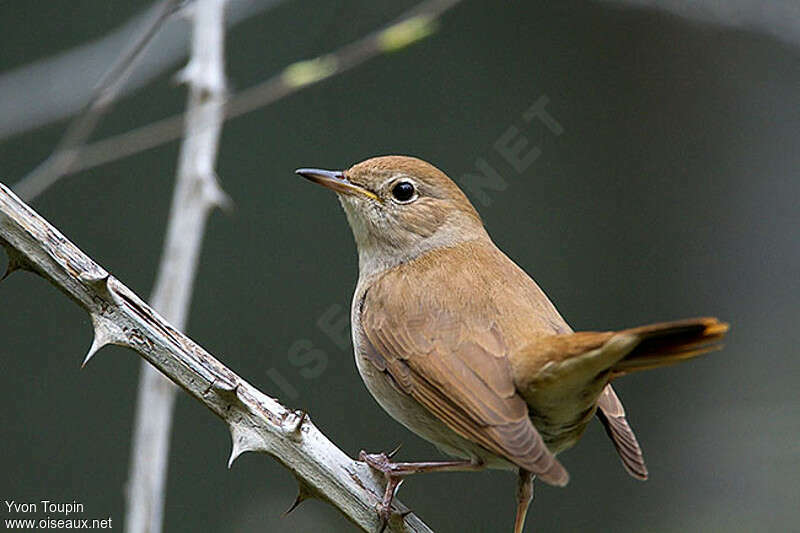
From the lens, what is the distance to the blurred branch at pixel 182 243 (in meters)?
3.27

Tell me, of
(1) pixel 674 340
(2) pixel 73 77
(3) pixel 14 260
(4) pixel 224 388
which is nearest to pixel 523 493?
(1) pixel 674 340

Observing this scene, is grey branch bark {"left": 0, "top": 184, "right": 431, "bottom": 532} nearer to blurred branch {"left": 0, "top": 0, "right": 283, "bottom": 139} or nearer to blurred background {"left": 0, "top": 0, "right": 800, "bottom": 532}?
blurred branch {"left": 0, "top": 0, "right": 283, "bottom": 139}

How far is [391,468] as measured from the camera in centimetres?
322

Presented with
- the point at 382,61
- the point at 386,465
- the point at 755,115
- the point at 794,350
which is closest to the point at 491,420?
the point at 386,465

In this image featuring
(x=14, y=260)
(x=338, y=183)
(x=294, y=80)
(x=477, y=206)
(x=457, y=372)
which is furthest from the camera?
(x=477, y=206)

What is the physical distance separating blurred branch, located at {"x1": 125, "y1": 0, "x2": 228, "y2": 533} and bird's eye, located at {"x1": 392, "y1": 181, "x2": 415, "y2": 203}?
2.79ft

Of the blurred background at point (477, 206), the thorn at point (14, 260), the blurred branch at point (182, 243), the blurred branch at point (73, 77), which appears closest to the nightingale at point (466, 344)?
the blurred branch at point (182, 243)

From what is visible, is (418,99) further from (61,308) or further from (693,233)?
(61,308)

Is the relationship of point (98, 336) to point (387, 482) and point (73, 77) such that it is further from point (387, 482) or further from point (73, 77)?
point (73, 77)

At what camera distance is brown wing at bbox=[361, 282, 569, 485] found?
2988mm

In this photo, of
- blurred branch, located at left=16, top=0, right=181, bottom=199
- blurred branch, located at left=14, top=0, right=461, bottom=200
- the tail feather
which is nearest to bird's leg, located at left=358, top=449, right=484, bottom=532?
the tail feather

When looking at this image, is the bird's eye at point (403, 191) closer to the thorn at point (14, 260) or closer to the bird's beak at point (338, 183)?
the bird's beak at point (338, 183)

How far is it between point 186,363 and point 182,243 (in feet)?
3.02

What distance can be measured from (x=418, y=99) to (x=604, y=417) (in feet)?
13.9
